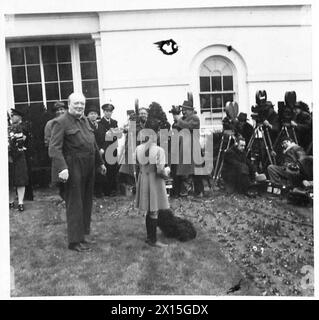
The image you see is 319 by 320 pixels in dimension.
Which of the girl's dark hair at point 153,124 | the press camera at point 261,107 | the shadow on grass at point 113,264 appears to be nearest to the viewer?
the shadow on grass at point 113,264

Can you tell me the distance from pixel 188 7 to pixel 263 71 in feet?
2.86

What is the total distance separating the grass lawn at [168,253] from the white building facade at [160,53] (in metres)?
0.84

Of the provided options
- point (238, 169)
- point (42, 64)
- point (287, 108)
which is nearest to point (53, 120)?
point (42, 64)

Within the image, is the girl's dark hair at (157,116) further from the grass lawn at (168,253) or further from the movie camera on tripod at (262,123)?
the movie camera on tripod at (262,123)

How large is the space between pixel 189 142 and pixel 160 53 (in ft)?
2.66

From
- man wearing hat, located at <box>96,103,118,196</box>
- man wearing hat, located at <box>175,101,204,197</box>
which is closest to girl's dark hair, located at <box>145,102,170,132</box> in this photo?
man wearing hat, located at <box>175,101,204,197</box>

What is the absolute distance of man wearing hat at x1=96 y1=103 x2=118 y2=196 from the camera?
362cm

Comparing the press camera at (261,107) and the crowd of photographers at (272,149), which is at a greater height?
the press camera at (261,107)

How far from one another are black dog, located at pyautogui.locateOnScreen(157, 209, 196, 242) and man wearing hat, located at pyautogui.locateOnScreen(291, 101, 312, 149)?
122 cm

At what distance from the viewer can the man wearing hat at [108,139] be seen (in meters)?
3.62

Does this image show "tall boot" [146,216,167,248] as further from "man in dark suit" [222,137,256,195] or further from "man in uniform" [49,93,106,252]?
"man in dark suit" [222,137,256,195]

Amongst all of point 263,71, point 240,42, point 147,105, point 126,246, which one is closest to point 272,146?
point 263,71

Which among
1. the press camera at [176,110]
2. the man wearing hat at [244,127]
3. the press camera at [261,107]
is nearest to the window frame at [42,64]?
the press camera at [176,110]

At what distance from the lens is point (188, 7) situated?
3.44 metres
